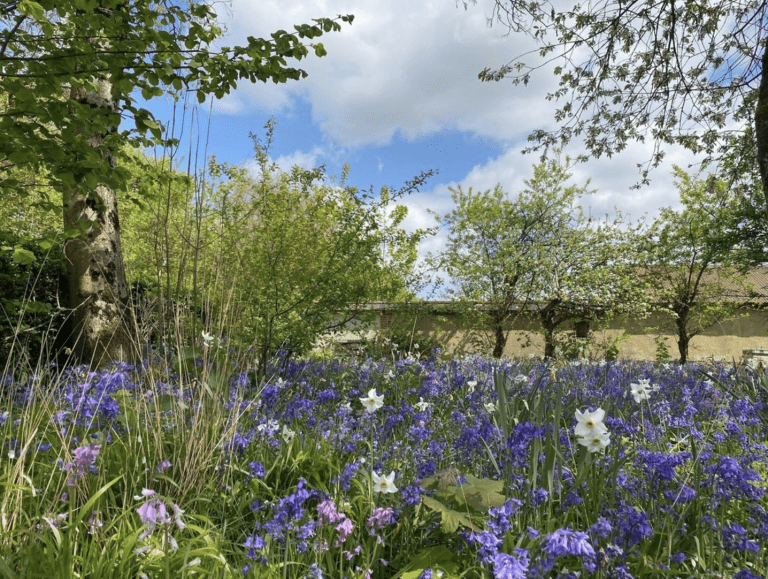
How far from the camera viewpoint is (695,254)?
1564 cm

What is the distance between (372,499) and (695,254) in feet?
53.0

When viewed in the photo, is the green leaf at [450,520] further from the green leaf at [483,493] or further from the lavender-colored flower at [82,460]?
the lavender-colored flower at [82,460]

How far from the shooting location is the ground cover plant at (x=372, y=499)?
6.27 feet

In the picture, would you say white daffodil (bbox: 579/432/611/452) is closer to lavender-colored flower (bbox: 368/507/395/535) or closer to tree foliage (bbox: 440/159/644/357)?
lavender-colored flower (bbox: 368/507/395/535)

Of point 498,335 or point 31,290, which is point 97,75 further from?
point 498,335

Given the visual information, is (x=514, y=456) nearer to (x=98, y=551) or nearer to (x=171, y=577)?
(x=171, y=577)

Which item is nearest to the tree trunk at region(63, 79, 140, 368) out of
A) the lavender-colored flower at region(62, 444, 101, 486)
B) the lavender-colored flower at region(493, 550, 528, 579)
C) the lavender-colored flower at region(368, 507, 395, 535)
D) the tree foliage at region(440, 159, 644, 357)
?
the lavender-colored flower at region(62, 444, 101, 486)

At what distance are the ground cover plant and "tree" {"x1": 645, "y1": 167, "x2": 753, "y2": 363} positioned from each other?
12.5m

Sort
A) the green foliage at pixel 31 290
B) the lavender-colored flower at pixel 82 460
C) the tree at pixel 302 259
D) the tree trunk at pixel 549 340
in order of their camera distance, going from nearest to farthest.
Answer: the lavender-colored flower at pixel 82 460
the tree at pixel 302 259
the green foliage at pixel 31 290
the tree trunk at pixel 549 340

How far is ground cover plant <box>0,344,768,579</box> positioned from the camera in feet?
6.27

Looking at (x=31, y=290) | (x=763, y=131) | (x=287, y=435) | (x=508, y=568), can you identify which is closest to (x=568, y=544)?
(x=508, y=568)

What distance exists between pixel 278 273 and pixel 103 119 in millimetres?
2255

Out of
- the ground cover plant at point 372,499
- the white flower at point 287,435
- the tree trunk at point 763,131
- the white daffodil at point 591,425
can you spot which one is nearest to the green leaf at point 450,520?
the ground cover plant at point 372,499

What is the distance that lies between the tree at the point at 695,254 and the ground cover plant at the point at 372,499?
1249 centimetres
